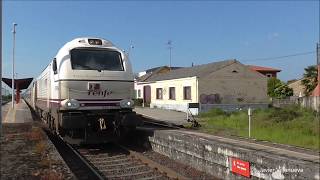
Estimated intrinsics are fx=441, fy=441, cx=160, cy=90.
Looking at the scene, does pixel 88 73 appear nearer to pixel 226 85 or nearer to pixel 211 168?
pixel 211 168

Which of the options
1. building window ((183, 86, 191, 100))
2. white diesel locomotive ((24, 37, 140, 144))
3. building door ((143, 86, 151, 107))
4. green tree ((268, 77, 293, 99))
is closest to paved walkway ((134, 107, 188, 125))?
building window ((183, 86, 191, 100))

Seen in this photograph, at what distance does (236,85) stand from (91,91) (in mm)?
25432

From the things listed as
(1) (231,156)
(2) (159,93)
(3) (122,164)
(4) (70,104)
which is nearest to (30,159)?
(3) (122,164)

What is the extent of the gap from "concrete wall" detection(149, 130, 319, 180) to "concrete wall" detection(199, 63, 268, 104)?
2225cm

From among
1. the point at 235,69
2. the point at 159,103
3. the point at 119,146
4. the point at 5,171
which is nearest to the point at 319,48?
the point at 235,69

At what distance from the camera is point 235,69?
37.8 m

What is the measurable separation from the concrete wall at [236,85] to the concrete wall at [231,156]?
22250mm

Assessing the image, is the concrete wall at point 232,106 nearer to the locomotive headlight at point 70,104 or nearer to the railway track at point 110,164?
the railway track at point 110,164

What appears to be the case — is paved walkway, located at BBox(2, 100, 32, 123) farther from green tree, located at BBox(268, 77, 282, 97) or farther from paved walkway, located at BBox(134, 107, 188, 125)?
green tree, located at BBox(268, 77, 282, 97)

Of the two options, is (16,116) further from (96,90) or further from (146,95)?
(146,95)

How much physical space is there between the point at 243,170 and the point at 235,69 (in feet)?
96.6

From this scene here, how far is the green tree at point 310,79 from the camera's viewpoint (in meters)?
52.2

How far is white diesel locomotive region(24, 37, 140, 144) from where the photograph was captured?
1347 centimetres

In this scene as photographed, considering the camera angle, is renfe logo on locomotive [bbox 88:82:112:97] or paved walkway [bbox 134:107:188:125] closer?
renfe logo on locomotive [bbox 88:82:112:97]
